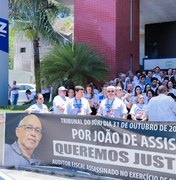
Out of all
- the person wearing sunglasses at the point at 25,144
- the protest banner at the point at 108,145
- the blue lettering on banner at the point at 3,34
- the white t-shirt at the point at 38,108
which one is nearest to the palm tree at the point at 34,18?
the blue lettering on banner at the point at 3,34

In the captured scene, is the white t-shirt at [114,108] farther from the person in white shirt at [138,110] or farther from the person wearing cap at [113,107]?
the person in white shirt at [138,110]

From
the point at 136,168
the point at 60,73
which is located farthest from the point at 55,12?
the point at 136,168

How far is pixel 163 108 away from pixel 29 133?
270cm

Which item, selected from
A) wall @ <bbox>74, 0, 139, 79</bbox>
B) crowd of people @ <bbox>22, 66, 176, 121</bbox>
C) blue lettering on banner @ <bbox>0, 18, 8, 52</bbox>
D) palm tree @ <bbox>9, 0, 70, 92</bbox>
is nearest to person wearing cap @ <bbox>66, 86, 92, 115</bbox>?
crowd of people @ <bbox>22, 66, 176, 121</bbox>

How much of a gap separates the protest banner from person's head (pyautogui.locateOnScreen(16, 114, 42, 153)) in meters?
0.10

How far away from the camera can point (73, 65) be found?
14.8m

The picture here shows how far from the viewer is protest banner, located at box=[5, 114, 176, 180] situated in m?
6.07

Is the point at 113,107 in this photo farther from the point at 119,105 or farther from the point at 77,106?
the point at 77,106

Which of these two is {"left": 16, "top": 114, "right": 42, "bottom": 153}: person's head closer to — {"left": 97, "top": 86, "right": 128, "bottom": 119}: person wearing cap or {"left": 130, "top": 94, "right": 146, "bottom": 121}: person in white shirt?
{"left": 97, "top": 86, "right": 128, "bottom": 119}: person wearing cap

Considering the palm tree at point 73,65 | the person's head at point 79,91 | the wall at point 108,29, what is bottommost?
the person's head at point 79,91

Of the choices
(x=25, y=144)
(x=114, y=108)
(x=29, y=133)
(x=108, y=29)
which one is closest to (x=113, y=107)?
(x=114, y=108)

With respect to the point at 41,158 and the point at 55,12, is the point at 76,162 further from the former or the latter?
the point at 55,12

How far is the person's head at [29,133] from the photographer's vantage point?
25.3 ft

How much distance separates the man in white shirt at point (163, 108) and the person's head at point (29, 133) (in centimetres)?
226
